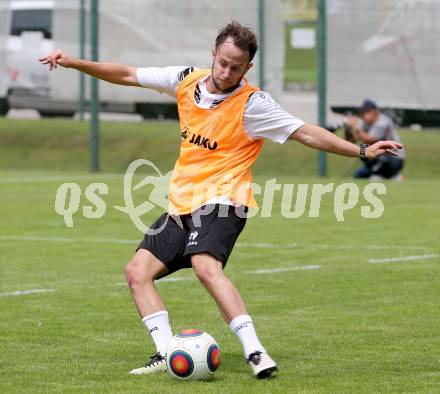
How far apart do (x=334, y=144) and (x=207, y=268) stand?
3.06 ft

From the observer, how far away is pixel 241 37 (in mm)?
6754

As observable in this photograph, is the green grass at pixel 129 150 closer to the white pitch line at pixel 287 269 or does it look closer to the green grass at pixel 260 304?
the green grass at pixel 260 304

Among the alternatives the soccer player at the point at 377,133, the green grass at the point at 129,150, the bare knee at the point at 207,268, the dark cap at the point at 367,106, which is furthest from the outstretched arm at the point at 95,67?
the green grass at the point at 129,150

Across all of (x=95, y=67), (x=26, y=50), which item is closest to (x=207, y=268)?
(x=95, y=67)

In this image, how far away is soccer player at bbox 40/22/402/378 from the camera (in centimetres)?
683

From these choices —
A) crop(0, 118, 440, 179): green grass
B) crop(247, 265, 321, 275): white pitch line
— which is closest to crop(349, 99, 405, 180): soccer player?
crop(0, 118, 440, 179): green grass

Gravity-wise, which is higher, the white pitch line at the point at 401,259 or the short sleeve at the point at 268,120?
the short sleeve at the point at 268,120

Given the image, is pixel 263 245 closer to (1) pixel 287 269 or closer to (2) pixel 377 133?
(1) pixel 287 269

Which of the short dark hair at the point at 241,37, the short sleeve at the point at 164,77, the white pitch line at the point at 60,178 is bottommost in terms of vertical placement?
the white pitch line at the point at 60,178

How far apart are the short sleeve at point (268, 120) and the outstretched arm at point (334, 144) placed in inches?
2.0

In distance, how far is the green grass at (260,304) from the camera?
6.76 m

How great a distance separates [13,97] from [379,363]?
65.9 feet

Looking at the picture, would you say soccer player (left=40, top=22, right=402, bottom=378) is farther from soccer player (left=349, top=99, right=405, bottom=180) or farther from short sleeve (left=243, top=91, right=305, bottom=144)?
soccer player (left=349, top=99, right=405, bottom=180)

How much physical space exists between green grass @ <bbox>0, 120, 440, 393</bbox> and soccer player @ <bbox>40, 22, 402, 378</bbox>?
1.55 ft
